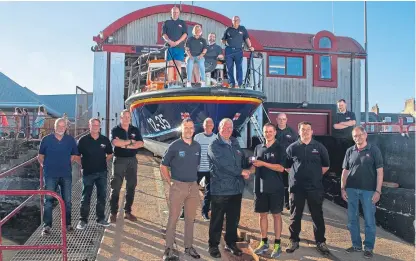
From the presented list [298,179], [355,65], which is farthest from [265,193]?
[355,65]

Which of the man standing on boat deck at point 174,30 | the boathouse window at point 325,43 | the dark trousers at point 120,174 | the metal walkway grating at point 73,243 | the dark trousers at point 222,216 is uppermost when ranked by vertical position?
the boathouse window at point 325,43

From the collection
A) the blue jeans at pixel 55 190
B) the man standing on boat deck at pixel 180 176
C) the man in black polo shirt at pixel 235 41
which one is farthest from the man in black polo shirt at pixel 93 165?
the man in black polo shirt at pixel 235 41

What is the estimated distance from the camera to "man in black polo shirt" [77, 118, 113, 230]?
16.4ft

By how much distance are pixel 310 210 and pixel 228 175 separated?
3.91 feet

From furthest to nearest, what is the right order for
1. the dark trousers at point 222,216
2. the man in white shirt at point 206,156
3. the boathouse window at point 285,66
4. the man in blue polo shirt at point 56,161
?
the boathouse window at point 285,66, the man in white shirt at point 206,156, the man in blue polo shirt at point 56,161, the dark trousers at point 222,216

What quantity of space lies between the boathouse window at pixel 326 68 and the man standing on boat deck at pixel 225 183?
37.6 ft

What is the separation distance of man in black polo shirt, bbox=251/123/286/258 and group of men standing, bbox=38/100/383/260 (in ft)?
0.04

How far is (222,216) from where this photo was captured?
434 centimetres

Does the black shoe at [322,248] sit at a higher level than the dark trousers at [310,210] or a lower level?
lower

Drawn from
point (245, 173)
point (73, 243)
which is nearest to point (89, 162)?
point (73, 243)

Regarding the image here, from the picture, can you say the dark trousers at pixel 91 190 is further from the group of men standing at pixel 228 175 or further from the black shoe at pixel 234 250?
the black shoe at pixel 234 250

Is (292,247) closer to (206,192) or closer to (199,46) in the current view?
(206,192)

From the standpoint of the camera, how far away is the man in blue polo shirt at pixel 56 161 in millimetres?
4777

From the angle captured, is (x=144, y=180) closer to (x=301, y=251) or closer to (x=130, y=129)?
(x=130, y=129)
